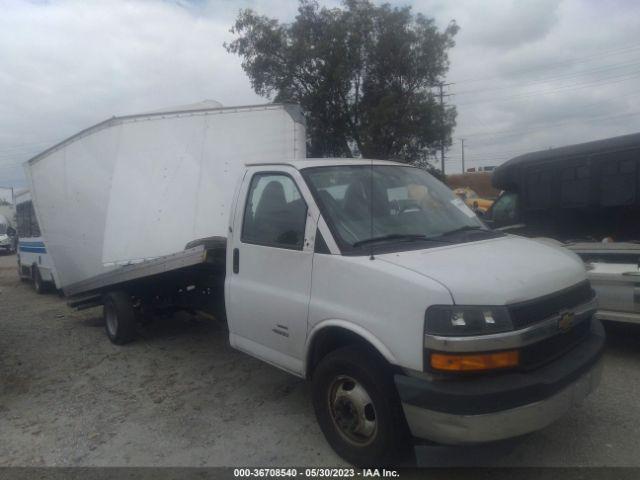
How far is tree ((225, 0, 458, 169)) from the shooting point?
70.5ft

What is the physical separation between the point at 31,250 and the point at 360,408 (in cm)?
1247

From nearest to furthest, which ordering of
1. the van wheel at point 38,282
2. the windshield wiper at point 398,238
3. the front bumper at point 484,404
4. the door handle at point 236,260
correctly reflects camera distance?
the front bumper at point 484,404
the windshield wiper at point 398,238
the door handle at point 236,260
the van wheel at point 38,282

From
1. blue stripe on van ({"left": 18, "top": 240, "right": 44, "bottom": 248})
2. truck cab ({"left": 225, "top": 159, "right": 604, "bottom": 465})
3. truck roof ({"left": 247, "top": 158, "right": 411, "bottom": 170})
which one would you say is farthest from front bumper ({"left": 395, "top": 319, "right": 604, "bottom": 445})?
blue stripe on van ({"left": 18, "top": 240, "right": 44, "bottom": 248})

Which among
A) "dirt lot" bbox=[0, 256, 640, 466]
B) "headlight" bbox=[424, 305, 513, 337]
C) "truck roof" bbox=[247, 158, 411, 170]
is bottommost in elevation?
"dirt lot" bbox=[0, 256, 640, 466]

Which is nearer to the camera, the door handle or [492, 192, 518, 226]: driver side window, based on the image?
the door handle

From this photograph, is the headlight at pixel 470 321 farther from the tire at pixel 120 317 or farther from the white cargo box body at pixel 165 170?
the tire at pixel 120 317

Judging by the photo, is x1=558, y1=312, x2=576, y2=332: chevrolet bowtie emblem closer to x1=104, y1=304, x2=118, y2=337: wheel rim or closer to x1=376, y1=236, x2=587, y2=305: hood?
x1=376, y1=236, x2=587, y2=305: hood

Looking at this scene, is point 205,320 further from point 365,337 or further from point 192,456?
point 365,337

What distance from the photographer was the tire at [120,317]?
688 cm

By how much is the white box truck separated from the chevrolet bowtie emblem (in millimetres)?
17

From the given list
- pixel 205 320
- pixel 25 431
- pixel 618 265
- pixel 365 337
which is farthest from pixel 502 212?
pixel 25 431

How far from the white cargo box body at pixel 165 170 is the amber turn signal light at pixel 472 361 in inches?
154

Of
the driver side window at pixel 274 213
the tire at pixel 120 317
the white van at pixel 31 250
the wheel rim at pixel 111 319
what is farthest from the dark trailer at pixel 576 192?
the white van at pixel 31 250

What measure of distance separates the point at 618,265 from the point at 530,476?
10.1ft
